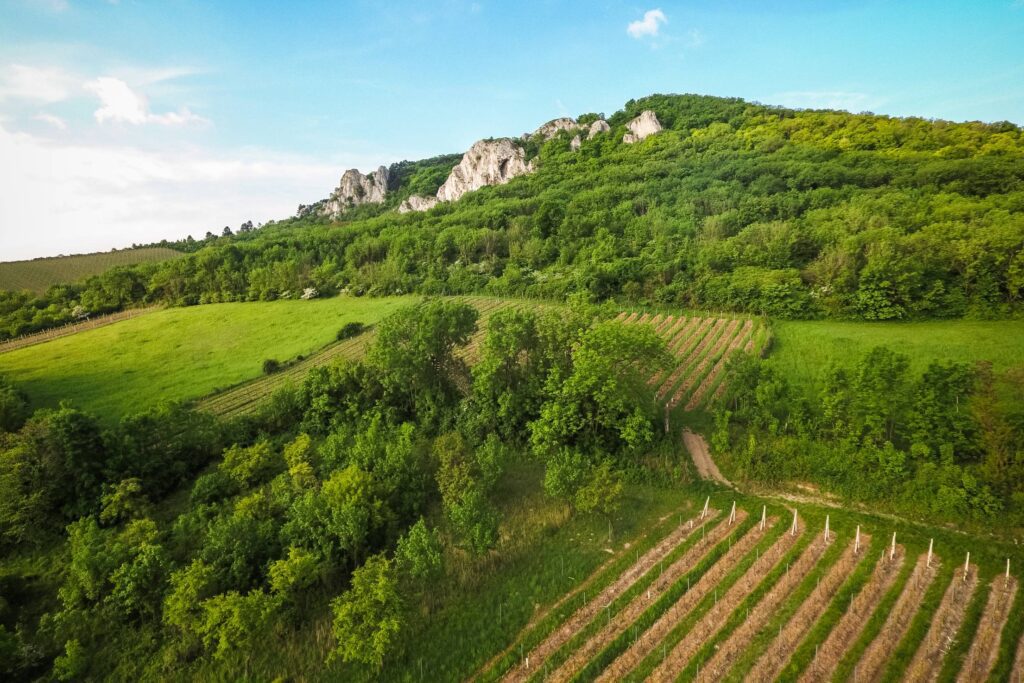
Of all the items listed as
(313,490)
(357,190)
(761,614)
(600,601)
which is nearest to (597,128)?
(357,190)

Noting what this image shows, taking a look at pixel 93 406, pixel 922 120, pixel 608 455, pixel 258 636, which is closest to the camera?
pixel 258 636

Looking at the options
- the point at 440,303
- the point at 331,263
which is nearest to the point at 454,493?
the point at 440,303

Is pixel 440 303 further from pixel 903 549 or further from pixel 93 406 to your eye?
pixel 93 406

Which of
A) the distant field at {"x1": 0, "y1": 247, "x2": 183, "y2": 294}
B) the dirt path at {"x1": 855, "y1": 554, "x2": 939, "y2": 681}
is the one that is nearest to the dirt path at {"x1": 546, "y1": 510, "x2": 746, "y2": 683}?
the dirt path at {"x1": 855, "y1": 554, "x2": 939, "y2": 681}

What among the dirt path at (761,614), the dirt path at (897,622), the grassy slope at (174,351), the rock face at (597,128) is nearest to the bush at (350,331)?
the grassy slope at (174,351)

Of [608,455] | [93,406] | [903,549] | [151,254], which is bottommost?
[903,549]

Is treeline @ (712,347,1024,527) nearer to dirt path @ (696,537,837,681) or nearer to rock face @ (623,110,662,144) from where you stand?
dirt path @ (696,537,837,681)

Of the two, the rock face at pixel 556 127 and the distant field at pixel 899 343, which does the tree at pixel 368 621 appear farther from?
the rock face at pixel 556 127

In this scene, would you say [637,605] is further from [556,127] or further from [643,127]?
[556,127]
